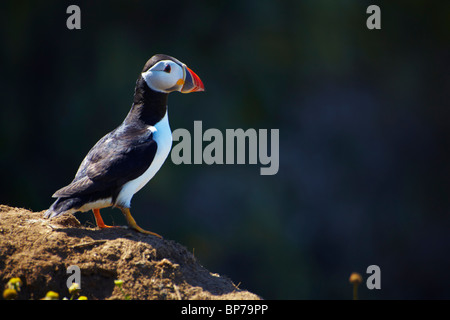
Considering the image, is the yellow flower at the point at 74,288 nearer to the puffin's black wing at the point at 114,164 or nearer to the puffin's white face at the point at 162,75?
the puffin's black wing at the point at 114,164

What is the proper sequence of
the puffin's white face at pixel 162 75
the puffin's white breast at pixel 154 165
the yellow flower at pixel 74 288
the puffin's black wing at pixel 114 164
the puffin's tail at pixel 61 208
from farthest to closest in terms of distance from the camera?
the puffin's white face at pixel 162 75 → the puffin's white breast at pixel 154 165 → the puffin's black wing at pixel 114 164 → the puffin's tail at pixel 61 208 → the yellow flower at pixel 74 288

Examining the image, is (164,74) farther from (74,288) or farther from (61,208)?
(74,288)

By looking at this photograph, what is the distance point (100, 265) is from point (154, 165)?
4.02ft

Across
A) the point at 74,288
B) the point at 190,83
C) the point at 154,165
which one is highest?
the point at 190,83

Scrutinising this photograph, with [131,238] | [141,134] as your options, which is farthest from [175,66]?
[131,238]

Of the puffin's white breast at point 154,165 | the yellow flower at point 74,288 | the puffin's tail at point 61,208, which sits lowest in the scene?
the yellow flower at point 74,288

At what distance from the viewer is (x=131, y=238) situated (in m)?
4.88

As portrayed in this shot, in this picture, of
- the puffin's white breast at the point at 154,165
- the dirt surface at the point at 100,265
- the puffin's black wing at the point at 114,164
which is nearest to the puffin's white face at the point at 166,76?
the puffin's white breast at the point at 154,165

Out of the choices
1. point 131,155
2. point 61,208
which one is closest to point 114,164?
point 131,155

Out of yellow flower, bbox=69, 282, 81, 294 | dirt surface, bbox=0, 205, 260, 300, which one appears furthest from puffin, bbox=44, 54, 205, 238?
yellow flower, bbox=69, 282, 81, 294

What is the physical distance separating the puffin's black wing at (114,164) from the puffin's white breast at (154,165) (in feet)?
0.18

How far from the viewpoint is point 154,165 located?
5426 millimetres

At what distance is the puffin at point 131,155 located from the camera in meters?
5.02
